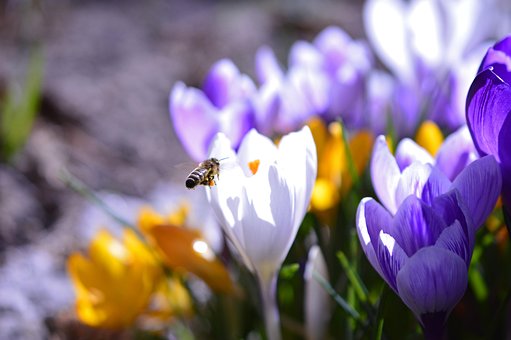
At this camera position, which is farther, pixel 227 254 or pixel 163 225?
pixel 227 254

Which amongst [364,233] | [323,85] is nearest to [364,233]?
[364,233]

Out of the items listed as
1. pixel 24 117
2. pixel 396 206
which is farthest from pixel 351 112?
pixel 24 117

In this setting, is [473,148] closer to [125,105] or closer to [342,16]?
[125,105]

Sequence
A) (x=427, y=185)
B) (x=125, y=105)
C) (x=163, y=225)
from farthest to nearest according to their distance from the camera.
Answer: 1. (x=125, y=105)
2. (x=163, y=225)
3. (x=427, y=185)

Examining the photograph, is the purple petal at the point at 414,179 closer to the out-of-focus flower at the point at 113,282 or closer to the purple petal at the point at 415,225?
the purple petal at the point at 415,225

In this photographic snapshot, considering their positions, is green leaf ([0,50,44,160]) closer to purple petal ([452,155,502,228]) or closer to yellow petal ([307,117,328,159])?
yellow petal ([307,117,328,159])

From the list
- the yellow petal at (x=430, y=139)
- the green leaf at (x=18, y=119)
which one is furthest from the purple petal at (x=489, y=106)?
the green leaf at (x=18, y=119)

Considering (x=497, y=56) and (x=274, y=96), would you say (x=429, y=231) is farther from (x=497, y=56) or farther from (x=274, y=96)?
Answer: (x=274, y=96)
